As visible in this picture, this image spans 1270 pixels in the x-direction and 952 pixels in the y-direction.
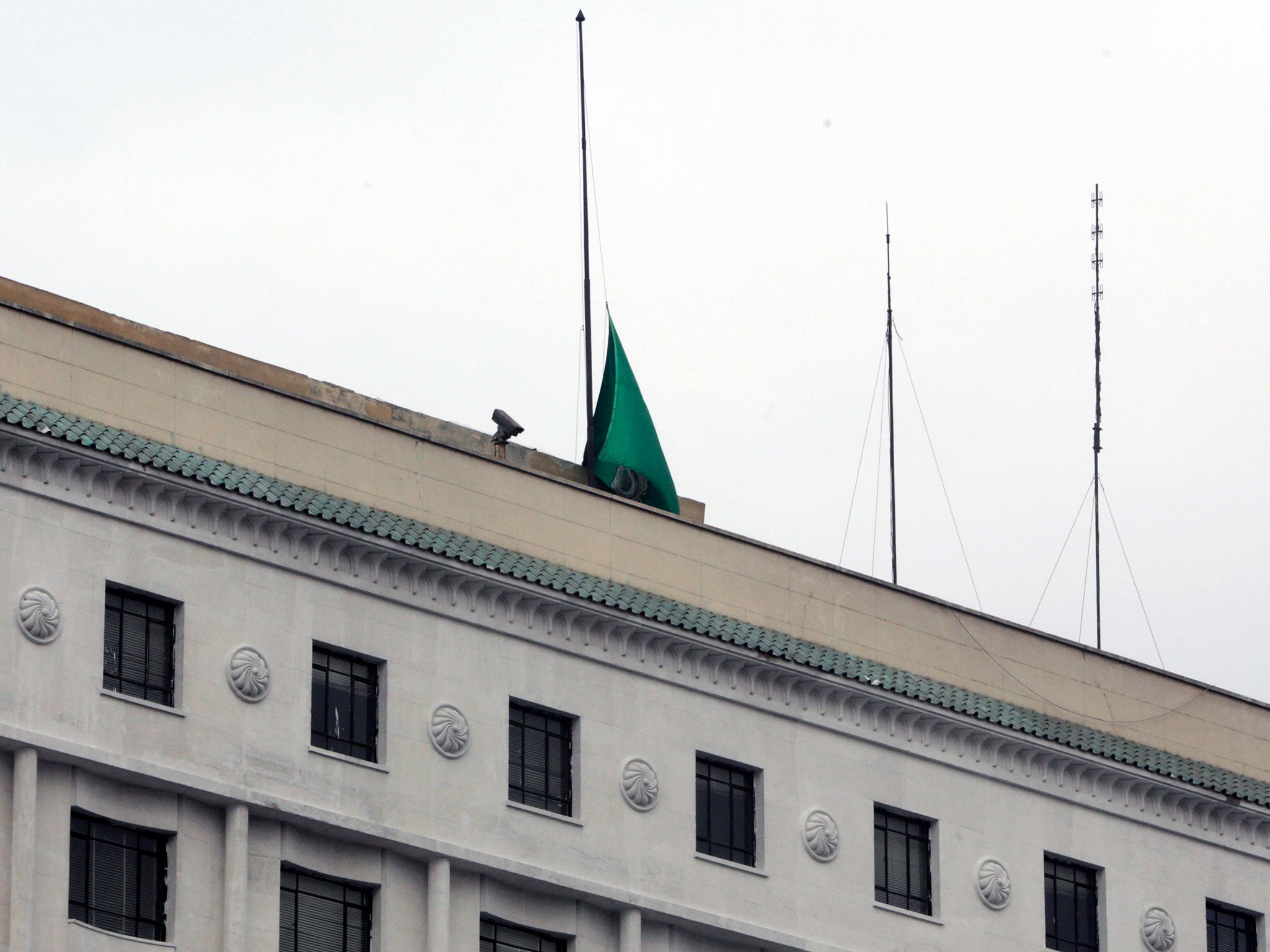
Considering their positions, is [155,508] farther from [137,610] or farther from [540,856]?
[540,856]

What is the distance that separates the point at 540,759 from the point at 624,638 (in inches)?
85.8

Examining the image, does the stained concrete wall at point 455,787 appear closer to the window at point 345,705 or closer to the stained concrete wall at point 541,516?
the window at point 345,705

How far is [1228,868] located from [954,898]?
556 cm

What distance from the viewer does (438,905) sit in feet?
166

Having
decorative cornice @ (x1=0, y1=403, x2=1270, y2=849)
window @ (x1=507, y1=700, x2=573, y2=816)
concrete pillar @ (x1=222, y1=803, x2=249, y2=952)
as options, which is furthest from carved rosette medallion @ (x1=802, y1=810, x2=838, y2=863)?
concrete pillar @ (x1=222, y1=803, x2=249, y2=952)

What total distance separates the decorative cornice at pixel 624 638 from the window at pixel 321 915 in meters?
3.97

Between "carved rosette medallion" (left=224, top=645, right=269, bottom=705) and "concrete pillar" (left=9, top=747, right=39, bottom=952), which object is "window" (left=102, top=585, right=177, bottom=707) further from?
"concrete pillar" (left=9, top=747, right=39, bottom=952)

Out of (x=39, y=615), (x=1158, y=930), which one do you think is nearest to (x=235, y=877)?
(x=39, y=615)

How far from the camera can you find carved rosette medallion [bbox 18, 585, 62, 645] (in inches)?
1897

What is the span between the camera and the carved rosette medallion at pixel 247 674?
163ft

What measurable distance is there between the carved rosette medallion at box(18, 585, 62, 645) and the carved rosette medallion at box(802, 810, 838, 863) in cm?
1181

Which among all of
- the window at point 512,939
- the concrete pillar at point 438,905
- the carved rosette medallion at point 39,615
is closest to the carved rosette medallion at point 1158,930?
the window at point 512,939

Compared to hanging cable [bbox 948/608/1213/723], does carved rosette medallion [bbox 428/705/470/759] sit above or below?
below

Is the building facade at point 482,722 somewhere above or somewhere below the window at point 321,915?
above
